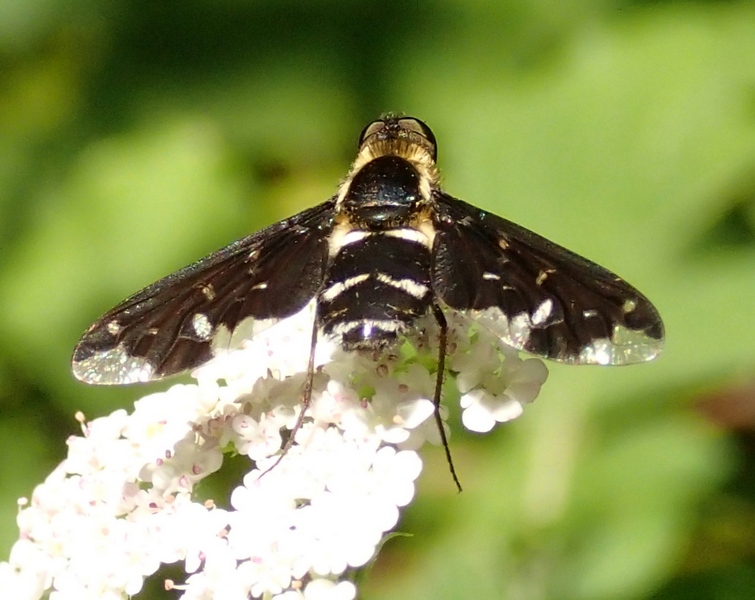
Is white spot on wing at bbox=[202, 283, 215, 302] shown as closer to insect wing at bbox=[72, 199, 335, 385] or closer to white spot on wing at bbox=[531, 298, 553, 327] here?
insect wing at bbox=[72, 199, 335, 385]

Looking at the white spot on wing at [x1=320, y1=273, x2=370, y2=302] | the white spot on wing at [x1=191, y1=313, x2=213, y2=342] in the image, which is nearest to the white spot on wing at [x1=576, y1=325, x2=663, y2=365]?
the white spot on wing at [x1=320, y1=273, x2=370, y2=302]

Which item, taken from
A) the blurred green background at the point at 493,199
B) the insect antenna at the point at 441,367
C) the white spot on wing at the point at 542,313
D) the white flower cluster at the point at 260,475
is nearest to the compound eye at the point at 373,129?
the white flower cluster at the point at 260,475

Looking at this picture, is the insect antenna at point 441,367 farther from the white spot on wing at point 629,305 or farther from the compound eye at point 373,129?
the compound eye at point 373,129

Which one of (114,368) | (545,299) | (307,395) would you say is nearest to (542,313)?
(545,299)

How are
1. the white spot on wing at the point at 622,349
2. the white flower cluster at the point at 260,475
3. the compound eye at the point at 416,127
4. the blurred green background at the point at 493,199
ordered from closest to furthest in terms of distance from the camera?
1. the white spot on wing at the point at 622,349
2. the white flower cluster at the point at 260,475
3. the compound eye at the point at 416,127
4. the blurred green background at the point at 493,199

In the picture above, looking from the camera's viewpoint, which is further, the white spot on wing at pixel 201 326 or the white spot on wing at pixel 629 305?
the white spot on wing at pixel 201 326

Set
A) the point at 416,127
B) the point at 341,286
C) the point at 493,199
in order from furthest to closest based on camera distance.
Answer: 1. the point at 493,199
2. the point at 416,127
3. the point at 341,286

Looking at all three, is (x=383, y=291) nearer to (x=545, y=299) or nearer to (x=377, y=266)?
(x=377, y=266)

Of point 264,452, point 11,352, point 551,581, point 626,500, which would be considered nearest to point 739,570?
point 626,500
